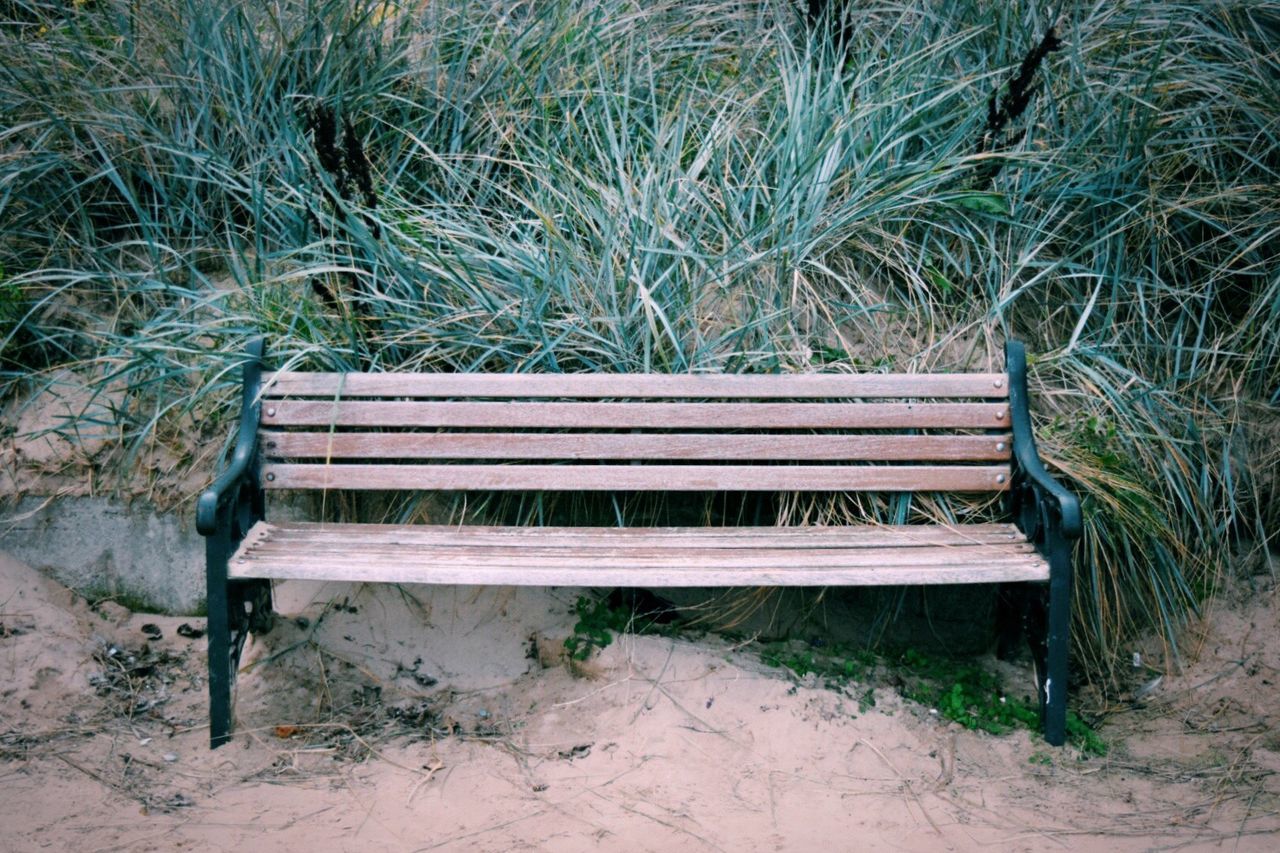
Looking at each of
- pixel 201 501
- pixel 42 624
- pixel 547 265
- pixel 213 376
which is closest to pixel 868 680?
pixel 547 265

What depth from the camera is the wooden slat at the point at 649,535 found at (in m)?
2.98

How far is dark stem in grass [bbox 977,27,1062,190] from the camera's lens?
3588 millimetres

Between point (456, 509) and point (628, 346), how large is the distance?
758 millimetres

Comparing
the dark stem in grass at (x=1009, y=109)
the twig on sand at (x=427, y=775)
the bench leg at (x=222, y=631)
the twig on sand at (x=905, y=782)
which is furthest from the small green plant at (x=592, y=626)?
the dark stem in grass at (x=1009, y=109)

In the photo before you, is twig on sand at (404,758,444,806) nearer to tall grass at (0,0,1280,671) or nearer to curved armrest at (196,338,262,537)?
curved armrest at (196,338,262,537)

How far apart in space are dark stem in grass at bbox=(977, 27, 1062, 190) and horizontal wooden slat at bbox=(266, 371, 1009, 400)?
1048 mm

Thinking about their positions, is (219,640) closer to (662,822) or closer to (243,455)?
(243,455)

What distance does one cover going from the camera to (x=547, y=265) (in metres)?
3.42

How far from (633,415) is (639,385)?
0.30 ft

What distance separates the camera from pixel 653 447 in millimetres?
3166

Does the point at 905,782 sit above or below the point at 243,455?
below

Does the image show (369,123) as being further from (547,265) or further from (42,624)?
(42,624)

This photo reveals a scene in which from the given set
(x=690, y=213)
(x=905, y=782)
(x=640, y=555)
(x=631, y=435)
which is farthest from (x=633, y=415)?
(x=905, y=782)

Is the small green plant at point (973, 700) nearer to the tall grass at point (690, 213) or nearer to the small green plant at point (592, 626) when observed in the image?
the tall grass at point (690, 213)
